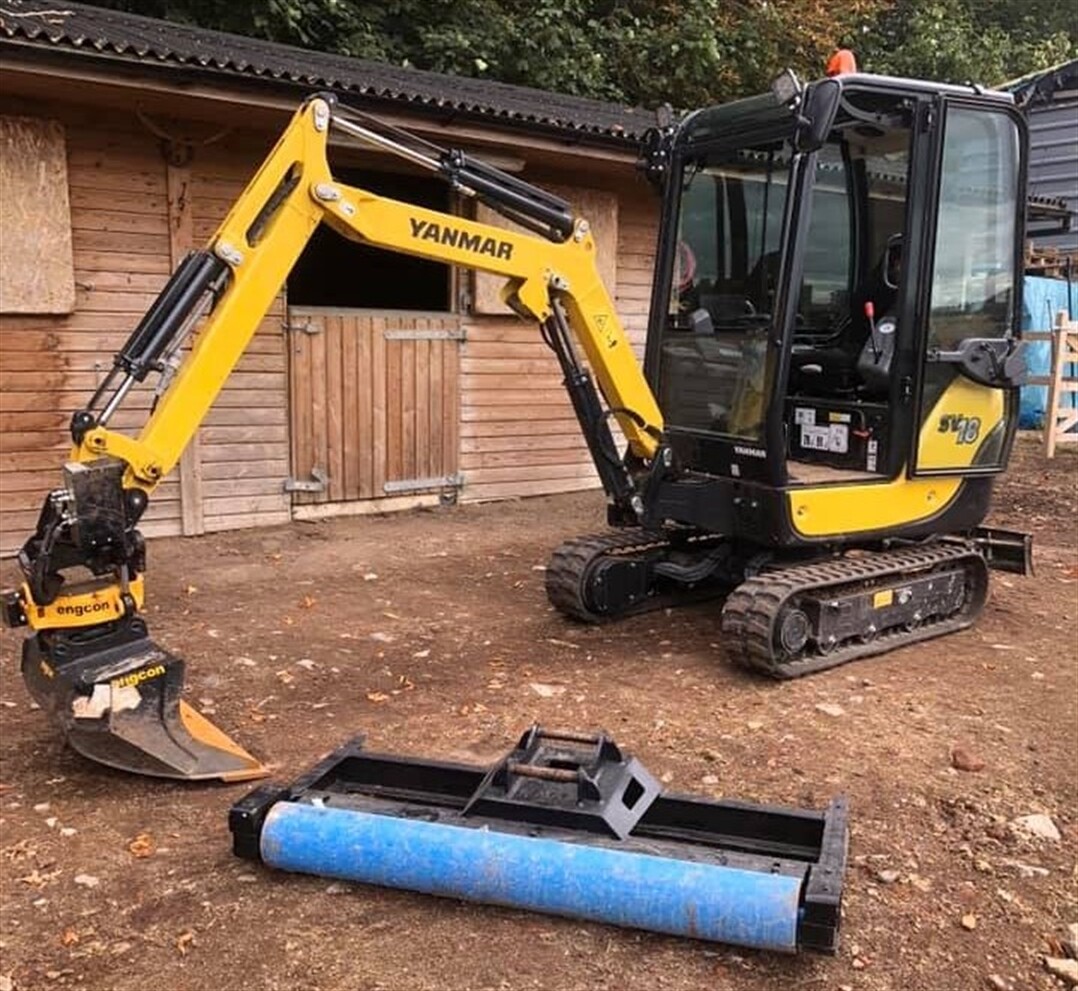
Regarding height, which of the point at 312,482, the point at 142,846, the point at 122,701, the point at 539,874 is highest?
the point at 312,482

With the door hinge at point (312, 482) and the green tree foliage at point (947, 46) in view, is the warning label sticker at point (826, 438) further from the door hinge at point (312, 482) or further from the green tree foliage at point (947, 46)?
the green tree foliage at point (947, 46)

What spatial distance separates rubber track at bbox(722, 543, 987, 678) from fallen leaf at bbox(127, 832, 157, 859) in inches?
96.4

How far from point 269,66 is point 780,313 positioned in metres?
3.91

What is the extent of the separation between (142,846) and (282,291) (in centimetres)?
503

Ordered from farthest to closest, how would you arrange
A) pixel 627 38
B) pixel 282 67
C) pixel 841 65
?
pixel 627 38 < pixel 282 67 < pixel 841 65

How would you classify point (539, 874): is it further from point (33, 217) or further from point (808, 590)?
point (33, 217)

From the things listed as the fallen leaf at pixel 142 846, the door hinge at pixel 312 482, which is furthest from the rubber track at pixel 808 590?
the door hinge at pixel 312 482

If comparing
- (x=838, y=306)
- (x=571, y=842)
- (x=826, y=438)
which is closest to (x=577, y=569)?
(x=826, y=438)

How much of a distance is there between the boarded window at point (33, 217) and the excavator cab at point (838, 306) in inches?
148

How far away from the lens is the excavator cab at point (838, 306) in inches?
189

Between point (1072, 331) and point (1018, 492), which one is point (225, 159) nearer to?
point (1018, 492)

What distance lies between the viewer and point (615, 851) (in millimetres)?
2869

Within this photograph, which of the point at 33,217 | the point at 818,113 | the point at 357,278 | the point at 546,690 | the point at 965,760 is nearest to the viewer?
the point at 965,760

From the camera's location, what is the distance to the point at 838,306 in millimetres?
5676
